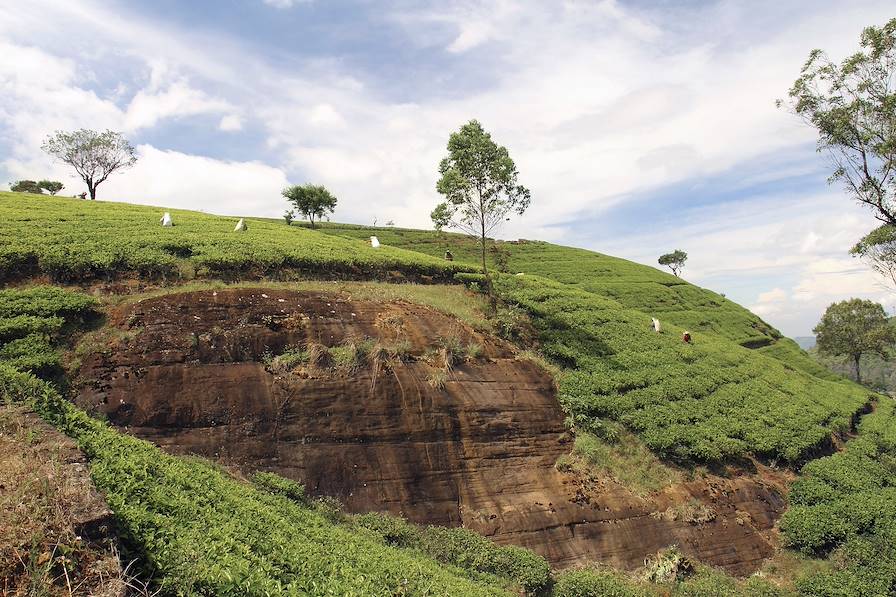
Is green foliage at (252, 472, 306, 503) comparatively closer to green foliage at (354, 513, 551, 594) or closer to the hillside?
the hillside

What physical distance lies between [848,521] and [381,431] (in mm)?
14438

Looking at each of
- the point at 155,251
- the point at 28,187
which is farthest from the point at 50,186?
the point at 155,251

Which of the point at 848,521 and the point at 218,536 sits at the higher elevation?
the point at 218,536

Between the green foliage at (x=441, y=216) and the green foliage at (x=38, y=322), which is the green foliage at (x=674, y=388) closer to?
the green foliage at (x=441, y=216)

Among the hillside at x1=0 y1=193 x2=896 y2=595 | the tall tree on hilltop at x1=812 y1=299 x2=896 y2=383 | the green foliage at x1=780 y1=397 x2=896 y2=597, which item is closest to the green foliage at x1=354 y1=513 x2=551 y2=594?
the hillside at x1=0 y1=193 x2=896 y2=595

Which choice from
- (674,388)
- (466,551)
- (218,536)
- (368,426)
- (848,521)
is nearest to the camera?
(218,536)

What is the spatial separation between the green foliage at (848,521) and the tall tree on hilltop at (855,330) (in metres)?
34.0

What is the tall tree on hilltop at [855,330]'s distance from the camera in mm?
44628

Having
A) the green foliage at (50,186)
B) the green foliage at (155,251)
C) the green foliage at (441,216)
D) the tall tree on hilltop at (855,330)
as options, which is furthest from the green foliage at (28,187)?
the tall tree on hilltop at (855,330)

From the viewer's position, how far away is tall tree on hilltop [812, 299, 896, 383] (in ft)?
146

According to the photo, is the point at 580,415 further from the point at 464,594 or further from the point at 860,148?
the point at 860,148

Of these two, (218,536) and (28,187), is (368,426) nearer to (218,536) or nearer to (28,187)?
(218,536)

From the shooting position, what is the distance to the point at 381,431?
12.9 metres

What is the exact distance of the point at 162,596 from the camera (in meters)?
4.84
